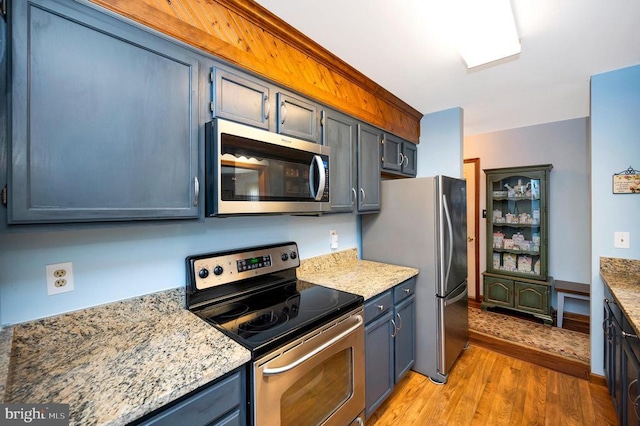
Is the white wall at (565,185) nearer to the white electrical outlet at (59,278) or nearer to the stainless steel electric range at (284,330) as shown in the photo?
the stainless steel electric range at (284,330)

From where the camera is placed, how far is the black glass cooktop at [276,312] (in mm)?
1121

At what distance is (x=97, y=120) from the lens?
947 millimetres

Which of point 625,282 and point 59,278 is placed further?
point 625,282

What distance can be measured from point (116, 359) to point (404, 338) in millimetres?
1844

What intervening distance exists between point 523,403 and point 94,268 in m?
2.76

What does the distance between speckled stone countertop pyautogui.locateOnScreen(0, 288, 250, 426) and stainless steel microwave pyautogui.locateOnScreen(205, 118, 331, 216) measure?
20.9 inches

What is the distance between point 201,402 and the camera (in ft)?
2.90

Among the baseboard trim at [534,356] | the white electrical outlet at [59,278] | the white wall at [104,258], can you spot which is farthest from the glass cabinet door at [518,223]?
the white electrical outlet at [59,278]

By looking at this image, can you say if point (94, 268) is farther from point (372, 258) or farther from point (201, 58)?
point (372, 258)

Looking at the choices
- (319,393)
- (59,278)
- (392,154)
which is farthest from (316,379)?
(392,154)

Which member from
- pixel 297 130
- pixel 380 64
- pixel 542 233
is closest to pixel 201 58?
pixel 297 130

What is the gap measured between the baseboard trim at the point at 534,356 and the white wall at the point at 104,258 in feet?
8.45

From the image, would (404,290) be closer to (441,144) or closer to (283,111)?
(283,111)

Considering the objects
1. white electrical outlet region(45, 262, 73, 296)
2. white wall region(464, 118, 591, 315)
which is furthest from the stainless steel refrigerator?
white electrical outlet region(45, 262, 73, 296)
